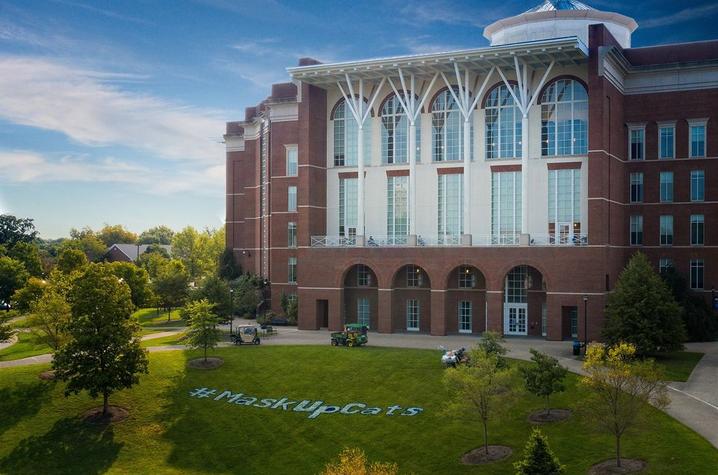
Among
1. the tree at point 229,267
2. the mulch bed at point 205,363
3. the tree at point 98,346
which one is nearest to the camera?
the tree at point 98,346

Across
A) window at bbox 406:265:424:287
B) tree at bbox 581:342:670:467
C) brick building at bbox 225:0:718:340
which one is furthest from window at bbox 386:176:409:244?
tree at bbox 581:342:670:467

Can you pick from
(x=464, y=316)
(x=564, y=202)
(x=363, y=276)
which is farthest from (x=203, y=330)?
(x=564, y=202)

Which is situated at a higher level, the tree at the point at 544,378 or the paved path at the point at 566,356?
the tree at the point at 544,378

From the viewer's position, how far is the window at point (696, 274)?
2160 inches

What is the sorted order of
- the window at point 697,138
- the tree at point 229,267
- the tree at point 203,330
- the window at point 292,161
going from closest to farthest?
the tree at point 203,330
the window at point 697,138
the window at point 292,161
the tree at point 229,267

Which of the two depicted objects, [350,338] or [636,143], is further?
[636,143]

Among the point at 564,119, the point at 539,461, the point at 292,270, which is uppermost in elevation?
the point at 564,119

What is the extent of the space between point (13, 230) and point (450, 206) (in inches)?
2868

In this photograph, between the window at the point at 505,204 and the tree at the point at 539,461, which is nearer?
the tree at the point at 539,461

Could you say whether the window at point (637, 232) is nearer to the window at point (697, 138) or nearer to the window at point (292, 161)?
the window at point (697, 138)

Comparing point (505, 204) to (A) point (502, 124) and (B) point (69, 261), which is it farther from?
(B) point (69, 261)

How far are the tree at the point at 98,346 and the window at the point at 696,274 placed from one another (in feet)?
132

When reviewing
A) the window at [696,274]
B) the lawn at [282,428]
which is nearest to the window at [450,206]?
the lawn at [282,428]

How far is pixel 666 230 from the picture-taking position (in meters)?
55.9
